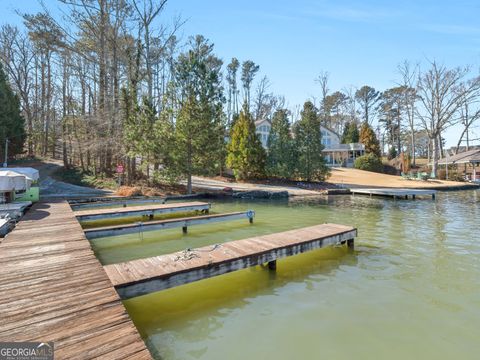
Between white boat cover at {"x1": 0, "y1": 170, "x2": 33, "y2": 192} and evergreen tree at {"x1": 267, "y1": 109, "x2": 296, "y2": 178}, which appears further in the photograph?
evergreen tree at {"x1": 267, "y1": 109, "x2": 296, "y2": 178}

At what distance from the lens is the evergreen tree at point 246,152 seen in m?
27.8

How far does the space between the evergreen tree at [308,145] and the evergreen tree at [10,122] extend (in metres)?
25.1

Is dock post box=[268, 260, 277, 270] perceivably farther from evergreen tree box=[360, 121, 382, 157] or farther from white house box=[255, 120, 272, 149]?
evergreen tree box=[360, 121, 382, 157]

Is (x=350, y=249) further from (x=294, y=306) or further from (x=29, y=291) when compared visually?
(x=29, y=291)

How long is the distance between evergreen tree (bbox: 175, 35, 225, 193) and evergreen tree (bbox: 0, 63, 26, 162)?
16418 millimetres

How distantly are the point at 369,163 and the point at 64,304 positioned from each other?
39864 millimetres

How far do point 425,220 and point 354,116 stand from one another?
4838cm

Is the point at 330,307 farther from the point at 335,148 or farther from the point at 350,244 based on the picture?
the point at 335,148

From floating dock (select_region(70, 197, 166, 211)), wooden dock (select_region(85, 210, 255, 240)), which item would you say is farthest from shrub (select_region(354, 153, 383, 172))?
wooden dock (select_region(85, 210, 255, 240))

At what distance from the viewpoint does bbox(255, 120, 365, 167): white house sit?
43.4 meters

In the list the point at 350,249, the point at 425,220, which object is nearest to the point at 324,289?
the point at 350,249

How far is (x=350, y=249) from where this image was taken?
771 cm

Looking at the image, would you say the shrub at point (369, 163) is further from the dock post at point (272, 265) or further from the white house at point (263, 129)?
the dock post at point (272, 265)

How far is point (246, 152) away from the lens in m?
27.6
